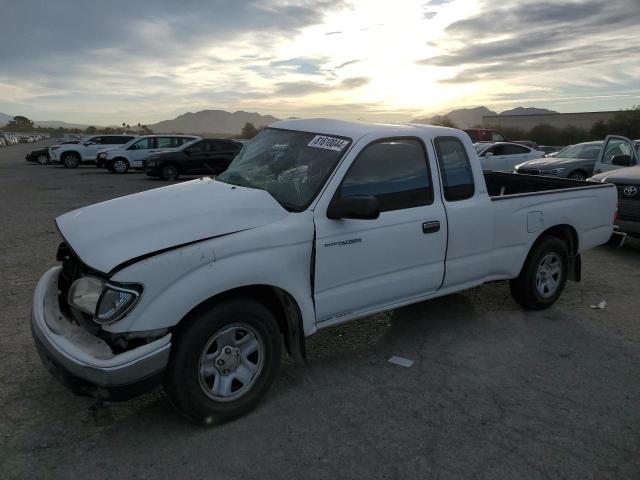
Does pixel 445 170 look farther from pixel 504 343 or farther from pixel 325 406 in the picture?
pixel 325 406

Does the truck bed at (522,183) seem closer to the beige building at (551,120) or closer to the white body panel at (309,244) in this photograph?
the white body panel at (309,244)

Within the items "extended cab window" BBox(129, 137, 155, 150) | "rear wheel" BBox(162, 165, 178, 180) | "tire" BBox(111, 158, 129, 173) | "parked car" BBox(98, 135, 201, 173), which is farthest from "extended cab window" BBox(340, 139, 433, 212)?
"tire" BBox(111, 158, 129, 173)

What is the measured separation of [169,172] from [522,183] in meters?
15.4

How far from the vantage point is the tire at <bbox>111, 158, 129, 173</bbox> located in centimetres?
2338

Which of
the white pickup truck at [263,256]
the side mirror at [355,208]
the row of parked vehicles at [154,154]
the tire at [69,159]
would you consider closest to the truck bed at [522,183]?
the white pickup truck at [263,256]

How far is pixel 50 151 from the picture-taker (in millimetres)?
27812

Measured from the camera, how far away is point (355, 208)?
352 cm

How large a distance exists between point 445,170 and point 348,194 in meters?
1.07

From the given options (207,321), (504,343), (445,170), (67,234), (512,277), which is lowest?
(504,343)

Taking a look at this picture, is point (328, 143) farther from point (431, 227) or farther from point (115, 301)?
point (115, 301)

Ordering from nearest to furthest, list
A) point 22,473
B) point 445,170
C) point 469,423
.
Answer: point 22,473 < point 469,423 < point 445,170

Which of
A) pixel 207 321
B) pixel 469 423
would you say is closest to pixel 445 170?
pixel 469 423

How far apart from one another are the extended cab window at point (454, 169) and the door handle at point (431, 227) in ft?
0.92

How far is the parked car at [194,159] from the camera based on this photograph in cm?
1944
